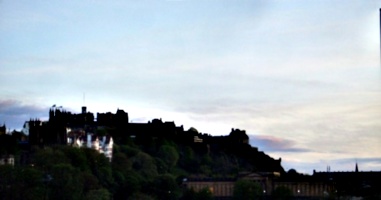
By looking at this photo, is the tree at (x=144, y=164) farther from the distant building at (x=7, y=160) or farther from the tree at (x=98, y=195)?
the tree at (x=98, y=195)

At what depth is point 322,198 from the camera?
288ft

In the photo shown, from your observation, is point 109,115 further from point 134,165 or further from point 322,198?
point 322,198

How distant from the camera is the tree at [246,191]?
279ft

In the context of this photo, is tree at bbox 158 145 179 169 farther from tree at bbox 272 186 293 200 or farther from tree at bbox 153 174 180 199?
tree at bbox 153 174 180 199


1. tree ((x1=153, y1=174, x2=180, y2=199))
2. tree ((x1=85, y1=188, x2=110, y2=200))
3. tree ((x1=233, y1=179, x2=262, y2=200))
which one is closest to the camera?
tree ((x1=85, y1=188, x2=110, y2=200))

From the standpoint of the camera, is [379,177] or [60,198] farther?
[379,177]

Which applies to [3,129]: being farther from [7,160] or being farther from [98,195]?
[98,195]

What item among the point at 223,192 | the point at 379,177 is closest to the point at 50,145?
the point at 223,192

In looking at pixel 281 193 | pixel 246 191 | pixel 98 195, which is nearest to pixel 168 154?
pixel 281 193

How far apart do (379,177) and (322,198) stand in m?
19.0

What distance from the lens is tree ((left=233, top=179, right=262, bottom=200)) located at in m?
84.9

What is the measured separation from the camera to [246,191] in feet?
279

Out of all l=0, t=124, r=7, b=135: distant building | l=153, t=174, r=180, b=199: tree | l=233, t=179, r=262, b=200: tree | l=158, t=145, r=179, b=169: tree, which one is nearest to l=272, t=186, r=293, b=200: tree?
l=233, t=179, r=262, b=200: tree

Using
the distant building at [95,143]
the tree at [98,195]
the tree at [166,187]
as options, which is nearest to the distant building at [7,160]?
the tree at [98,195]
